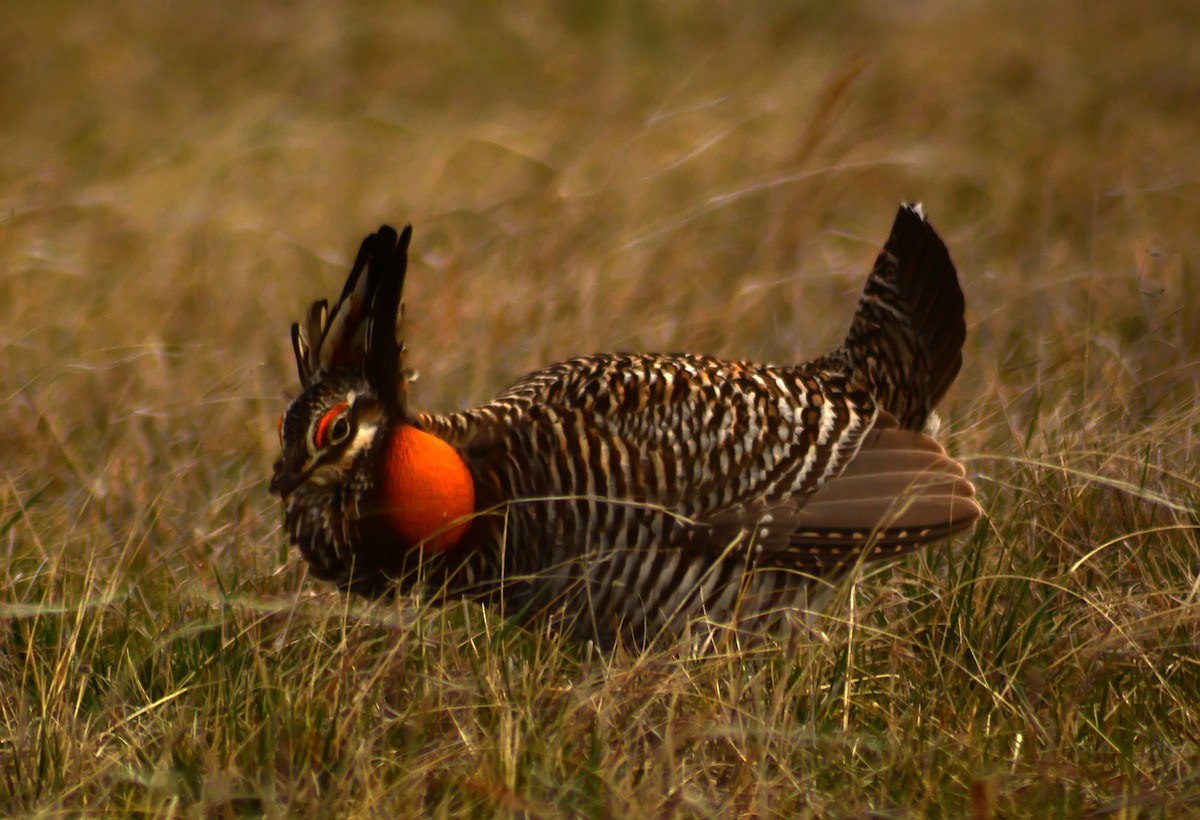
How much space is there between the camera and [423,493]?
3119mm

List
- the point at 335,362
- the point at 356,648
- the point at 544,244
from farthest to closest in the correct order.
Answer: the point at 544,244 → the point at 335,362 → the point at 356,648

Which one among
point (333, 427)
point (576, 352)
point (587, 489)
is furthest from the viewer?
point (576, 352)

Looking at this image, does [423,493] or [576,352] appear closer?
[423,493]

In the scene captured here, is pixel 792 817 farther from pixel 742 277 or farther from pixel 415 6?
pixel 415 6

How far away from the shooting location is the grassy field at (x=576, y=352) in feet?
8.21

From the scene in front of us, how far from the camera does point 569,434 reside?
3.21m

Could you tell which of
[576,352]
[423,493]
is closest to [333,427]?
[423,493]

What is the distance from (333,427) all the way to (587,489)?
0.51m

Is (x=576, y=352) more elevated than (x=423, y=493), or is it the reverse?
(x=576, y=352)

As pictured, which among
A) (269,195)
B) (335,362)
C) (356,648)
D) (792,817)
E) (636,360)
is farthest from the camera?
(269,195)

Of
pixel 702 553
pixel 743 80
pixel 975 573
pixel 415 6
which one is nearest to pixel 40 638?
pixel 702 553

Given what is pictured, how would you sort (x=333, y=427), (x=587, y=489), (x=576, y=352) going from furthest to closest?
(x=576, y=352), (x=587, y=489), (x=333, y=427)

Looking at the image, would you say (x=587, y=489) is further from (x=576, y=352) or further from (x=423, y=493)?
(x=576, y=352)

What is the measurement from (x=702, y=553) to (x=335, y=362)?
2.68 ft
